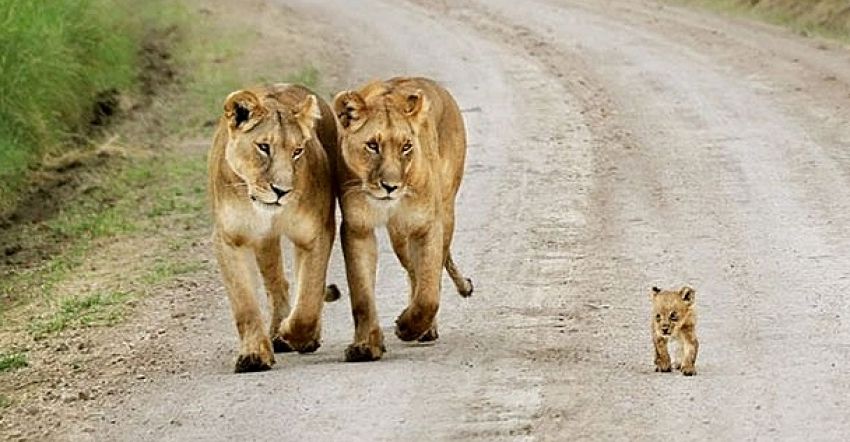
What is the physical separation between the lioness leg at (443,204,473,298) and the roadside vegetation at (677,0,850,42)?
12.4 meters

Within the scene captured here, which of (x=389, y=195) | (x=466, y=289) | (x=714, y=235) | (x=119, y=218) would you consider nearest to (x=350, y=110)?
(x=389, y=195)

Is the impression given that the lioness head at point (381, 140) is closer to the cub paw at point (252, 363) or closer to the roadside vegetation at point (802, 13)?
the cub paw at point (252, 363)

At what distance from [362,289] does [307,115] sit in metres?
0.84

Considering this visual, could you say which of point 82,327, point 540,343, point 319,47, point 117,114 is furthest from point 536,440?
point 319,47

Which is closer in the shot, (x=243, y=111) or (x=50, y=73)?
(x=243, y=111)

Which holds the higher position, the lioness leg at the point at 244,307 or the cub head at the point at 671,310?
the cub head at the point at 671,310

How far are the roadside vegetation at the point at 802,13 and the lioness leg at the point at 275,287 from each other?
1346cm

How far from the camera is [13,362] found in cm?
1069

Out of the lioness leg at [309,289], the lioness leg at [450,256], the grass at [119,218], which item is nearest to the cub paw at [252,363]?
the lioness leg at [309,289]

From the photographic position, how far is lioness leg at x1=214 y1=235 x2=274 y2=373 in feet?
30.8

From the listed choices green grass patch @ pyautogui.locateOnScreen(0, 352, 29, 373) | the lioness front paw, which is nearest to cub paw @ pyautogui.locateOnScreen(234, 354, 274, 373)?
the lioness front paw

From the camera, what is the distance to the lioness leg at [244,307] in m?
9.38

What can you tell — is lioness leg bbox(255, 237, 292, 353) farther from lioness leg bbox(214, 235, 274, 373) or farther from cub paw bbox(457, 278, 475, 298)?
cub paw bbox(457, 278, 475, 298)

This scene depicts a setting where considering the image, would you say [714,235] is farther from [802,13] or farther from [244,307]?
[802,13]
